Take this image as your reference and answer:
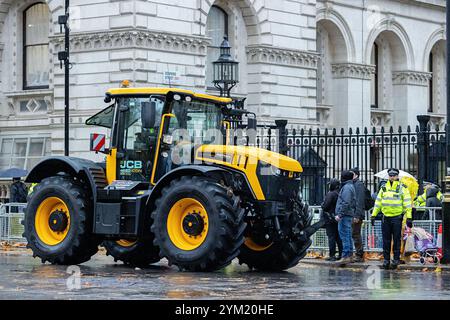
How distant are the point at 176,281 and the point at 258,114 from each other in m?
22.6

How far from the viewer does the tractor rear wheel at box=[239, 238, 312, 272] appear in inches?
902

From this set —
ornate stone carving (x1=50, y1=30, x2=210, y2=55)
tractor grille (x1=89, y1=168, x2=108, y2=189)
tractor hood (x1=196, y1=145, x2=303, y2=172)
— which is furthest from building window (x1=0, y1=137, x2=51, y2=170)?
tractor hood (x1=196, y1=145, x2=303, y2=172)

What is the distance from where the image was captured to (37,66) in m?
41.2

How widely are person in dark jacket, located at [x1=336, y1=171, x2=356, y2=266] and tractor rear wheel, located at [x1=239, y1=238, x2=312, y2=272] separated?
2497 millimetres

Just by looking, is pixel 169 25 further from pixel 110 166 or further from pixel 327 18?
pixel 110 166

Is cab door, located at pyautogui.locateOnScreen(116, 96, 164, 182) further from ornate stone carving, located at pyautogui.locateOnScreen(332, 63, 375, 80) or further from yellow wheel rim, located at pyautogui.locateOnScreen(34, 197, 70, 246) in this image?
ornate stone carving, located at pyautogui.locateOnScreen(332, 63, 375, 80)

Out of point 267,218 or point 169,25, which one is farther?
point 169,25

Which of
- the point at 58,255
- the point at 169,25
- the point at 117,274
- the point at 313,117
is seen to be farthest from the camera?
the point at 313,117

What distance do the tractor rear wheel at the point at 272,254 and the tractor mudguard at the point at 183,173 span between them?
170 cm

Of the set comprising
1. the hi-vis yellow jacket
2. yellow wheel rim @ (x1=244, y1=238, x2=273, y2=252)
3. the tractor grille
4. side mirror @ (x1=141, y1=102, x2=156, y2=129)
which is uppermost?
side mirror @ (x1=141, y1=102, x2=156, y2=129)

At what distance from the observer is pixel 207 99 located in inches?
935

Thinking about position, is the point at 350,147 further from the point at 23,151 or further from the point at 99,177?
the point at 23,151

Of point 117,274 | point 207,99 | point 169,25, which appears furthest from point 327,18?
point 117,274

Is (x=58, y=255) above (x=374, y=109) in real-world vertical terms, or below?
below
